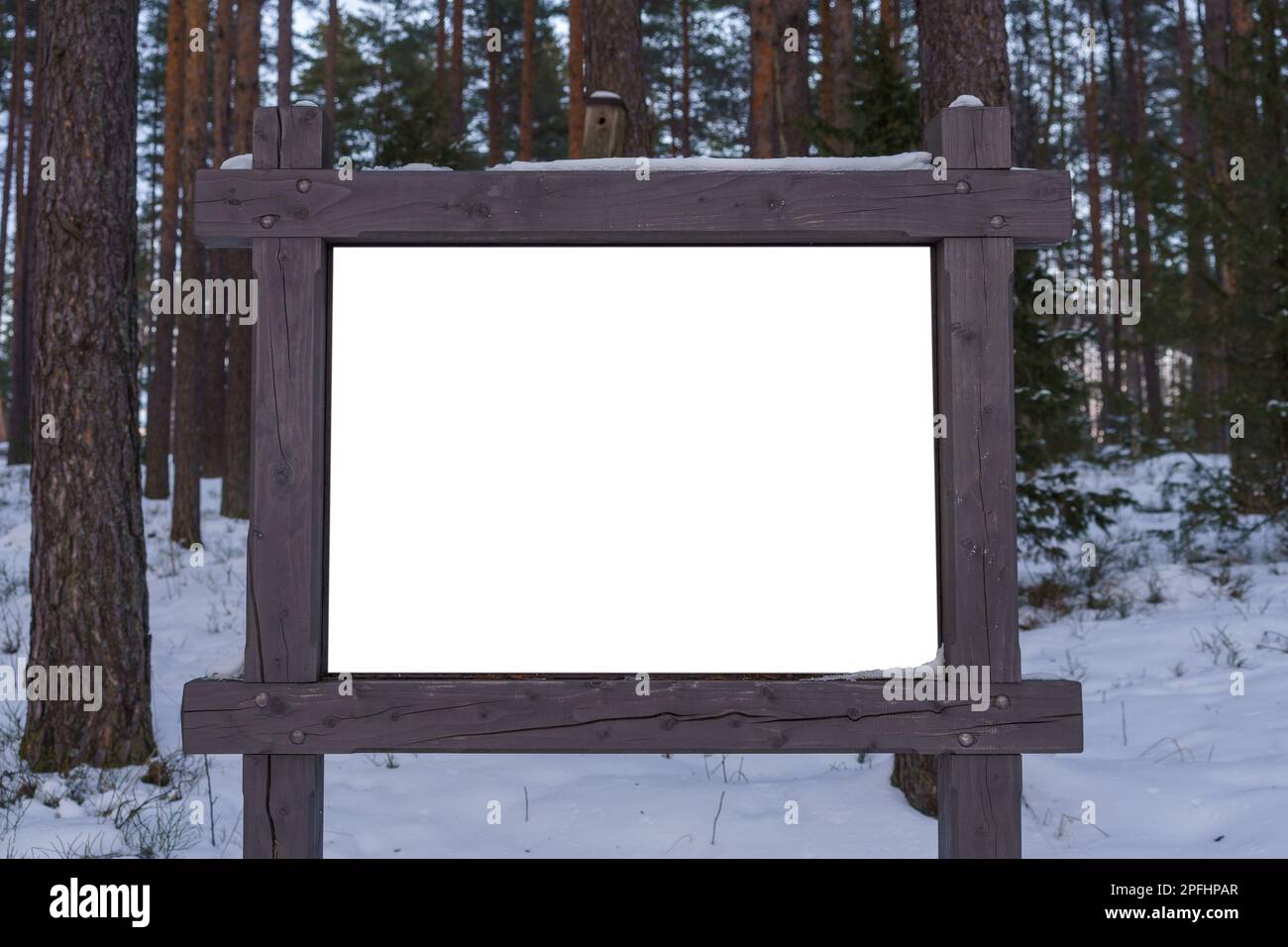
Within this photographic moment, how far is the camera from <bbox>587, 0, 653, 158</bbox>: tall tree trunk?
24.4 ft

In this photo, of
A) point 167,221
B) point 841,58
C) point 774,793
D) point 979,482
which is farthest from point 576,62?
point 979,482

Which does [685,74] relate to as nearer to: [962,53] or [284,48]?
[284,48]

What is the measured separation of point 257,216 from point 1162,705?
230 inches

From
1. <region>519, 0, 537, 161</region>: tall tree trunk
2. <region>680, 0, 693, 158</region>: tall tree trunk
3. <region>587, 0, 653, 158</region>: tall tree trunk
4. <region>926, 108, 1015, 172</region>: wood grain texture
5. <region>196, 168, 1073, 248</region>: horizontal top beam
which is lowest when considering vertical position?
<region>196, 168, 1073, 248</region>: horizontal top beam

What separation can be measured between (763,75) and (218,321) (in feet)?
35.9

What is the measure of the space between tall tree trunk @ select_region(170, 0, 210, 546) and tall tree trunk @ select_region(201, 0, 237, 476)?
344mm

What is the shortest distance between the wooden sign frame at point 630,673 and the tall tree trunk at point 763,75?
10.7m

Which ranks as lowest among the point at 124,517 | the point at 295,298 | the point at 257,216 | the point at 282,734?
the point at 282,734

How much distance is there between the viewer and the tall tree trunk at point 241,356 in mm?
14062

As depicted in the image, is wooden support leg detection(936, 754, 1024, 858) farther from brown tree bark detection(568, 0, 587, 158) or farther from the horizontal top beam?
brown tree bark detection(568, 0, 587, 158)

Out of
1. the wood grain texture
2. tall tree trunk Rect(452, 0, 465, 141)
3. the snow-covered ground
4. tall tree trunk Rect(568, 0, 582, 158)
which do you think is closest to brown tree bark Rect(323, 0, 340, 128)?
tall tree trunk Rect(452, 0, 465, 141)
